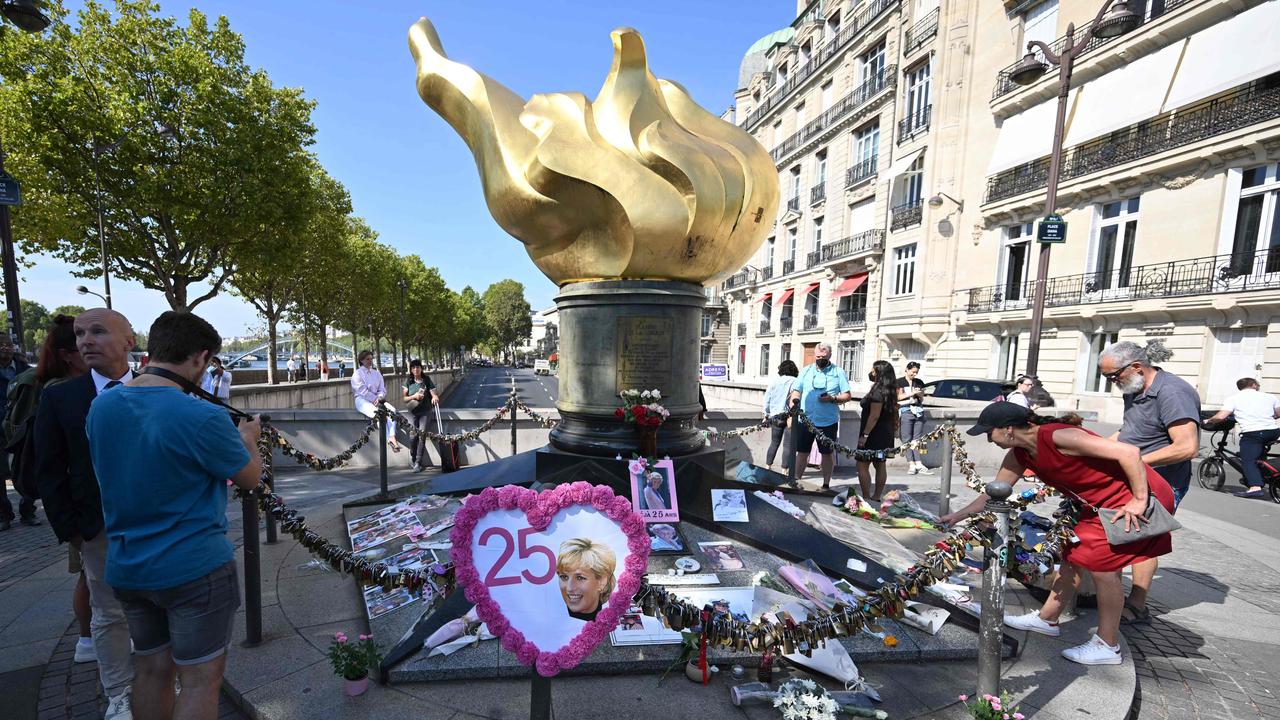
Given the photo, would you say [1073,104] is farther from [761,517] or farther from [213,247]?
[213,247]

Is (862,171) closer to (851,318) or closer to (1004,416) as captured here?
(851,318)

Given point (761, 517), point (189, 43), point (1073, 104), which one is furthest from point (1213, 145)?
point (189, 43)

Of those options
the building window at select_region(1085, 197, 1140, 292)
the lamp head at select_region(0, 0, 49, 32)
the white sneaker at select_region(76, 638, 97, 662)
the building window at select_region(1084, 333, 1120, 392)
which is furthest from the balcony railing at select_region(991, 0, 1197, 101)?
the lamp head at select_region(0, 0, 49, 32)

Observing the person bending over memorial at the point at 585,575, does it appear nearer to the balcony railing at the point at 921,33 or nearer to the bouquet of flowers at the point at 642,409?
the bouquet of flowers at the point at 642,409

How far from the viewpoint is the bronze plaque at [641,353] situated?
5254 millimetres

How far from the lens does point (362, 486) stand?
25.7 feet

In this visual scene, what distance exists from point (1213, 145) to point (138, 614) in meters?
22.4

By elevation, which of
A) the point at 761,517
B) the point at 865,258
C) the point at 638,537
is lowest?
the point at 761,517

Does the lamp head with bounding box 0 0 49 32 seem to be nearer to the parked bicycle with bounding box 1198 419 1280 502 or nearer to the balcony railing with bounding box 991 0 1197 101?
the balcony railing with bounding box 991 0 1197 101

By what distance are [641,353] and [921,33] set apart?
25.7 meters

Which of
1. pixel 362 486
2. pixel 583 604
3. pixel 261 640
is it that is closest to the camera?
pixel 583 604

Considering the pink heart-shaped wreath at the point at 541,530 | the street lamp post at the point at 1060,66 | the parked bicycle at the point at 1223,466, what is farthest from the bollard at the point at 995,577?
the street lamp post at the point at 1060,66

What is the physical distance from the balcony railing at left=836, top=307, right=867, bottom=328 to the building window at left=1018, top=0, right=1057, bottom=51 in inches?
471

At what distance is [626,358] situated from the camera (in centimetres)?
529
